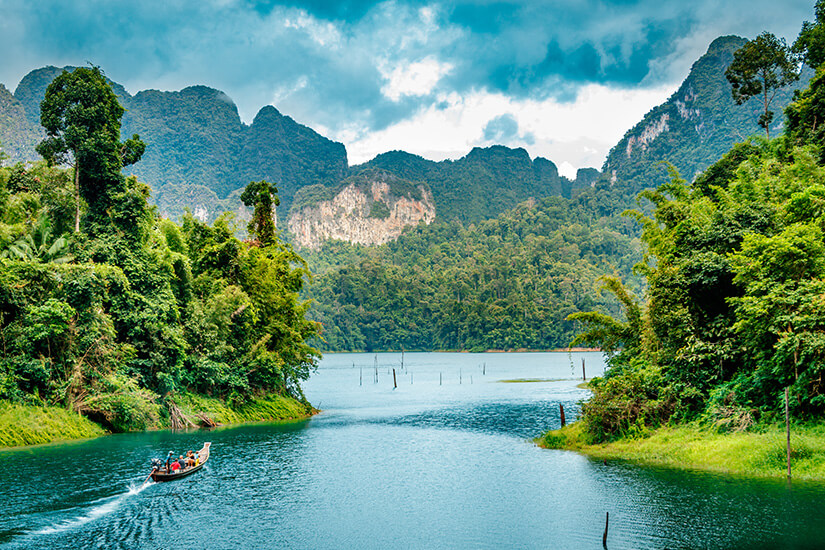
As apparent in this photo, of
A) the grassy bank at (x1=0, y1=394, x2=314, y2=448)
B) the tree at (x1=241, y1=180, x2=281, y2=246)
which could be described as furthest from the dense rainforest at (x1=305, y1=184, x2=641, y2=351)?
the grassy bank at (x1=0, y1=394, x2=314, y2=448)

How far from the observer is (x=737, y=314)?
82.1ft

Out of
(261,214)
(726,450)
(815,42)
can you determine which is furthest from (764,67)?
(261,214)

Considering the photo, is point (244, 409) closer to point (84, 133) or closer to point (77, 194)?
point (77, 194)

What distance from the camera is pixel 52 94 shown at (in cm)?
3447

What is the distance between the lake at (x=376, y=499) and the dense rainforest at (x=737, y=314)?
12.2 ft

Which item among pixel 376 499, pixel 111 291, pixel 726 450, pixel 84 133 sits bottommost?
pixel 376 499

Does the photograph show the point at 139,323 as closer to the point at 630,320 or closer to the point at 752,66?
the point at 630,320

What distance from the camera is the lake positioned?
1730 centimetres

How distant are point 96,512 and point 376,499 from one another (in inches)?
374

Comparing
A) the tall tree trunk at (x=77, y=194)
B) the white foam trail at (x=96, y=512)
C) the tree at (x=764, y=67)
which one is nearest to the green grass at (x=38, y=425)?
the white foam trail at (x=96, y=512)

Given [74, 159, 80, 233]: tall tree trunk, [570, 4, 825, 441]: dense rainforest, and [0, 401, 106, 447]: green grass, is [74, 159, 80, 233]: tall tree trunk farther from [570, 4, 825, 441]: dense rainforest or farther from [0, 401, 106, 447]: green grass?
[570, 4, 825, 441]: dense rainforest

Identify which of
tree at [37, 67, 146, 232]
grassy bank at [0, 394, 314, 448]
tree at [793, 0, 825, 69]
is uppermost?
tree at [793, 0, 825, 69]

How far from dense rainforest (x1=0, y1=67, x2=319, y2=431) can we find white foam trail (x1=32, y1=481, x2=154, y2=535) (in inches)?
459

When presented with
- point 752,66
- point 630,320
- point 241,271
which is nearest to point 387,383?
point 241,271
